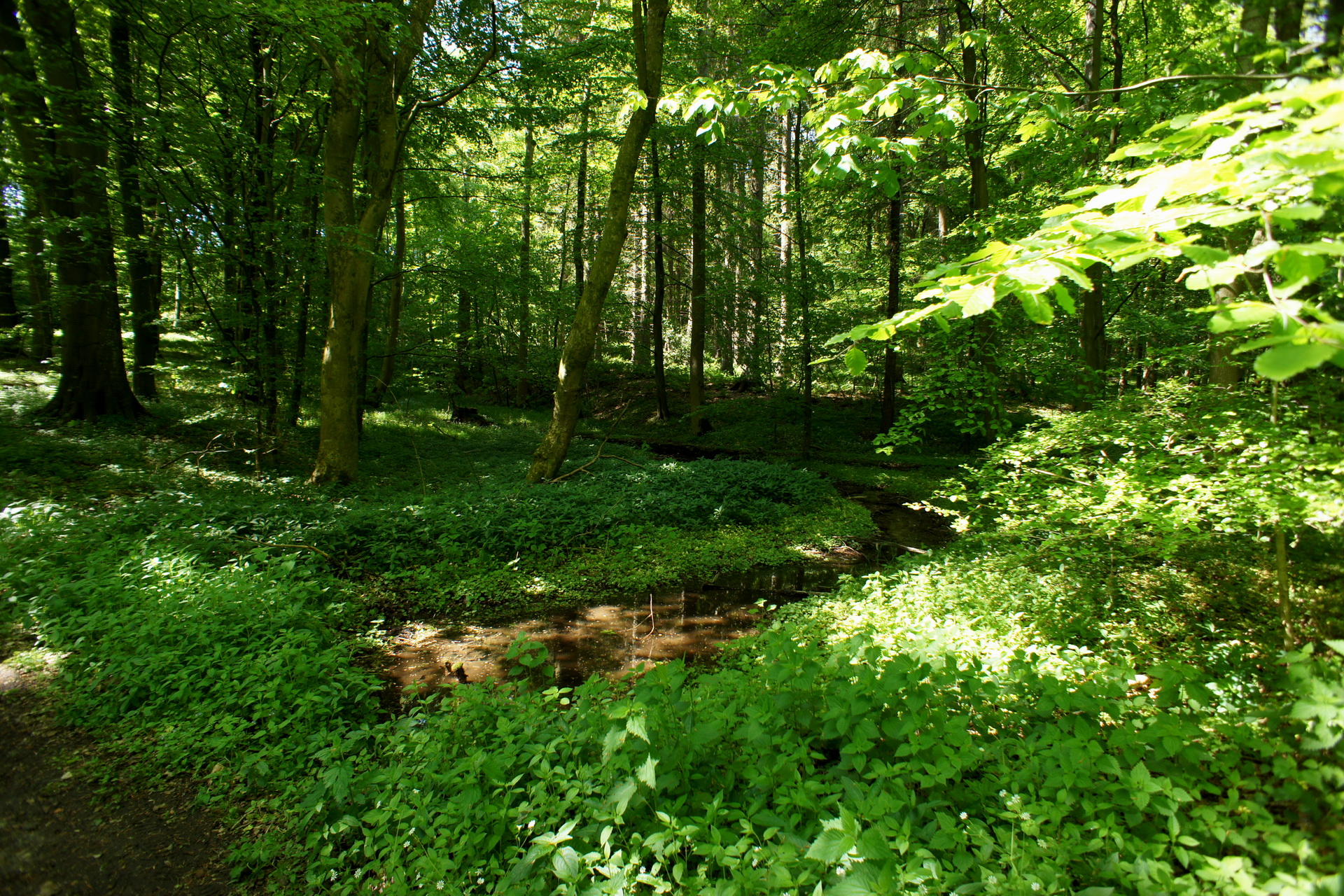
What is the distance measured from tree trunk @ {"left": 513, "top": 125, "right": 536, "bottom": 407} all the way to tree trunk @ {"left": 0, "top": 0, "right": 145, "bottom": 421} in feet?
21.6

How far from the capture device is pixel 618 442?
15773 mm

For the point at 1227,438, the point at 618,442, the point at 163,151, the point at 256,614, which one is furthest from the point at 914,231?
the point at 256,614

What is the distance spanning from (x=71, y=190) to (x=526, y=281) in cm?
769

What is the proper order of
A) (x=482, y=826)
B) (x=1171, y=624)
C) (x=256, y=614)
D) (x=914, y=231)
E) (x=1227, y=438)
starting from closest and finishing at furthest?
(x=482, y=826), (x=1227, y=438), (x=1171, y=624), (x=256, y=614), (x=914, y=231)

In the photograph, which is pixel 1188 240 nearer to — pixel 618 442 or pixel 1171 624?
pixel 1171 624

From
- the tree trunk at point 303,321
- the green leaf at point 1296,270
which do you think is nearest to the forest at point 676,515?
the green leaf at point 1296,270

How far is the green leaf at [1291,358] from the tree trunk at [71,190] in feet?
33.8

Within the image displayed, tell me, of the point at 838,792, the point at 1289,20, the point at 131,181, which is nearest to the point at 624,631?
the point at 838,792

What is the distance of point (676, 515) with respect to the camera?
29.4 ft

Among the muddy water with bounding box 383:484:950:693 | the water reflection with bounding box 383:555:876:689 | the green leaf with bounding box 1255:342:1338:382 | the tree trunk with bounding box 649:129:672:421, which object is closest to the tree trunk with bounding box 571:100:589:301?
the tree trunk with bounding box 649:129:672:421

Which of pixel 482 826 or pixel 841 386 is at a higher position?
pixel 841 386

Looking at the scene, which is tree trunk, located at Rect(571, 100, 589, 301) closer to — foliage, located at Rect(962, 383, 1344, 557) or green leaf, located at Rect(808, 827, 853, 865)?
foliage, located at Rect(962, 383, 1344, 557)

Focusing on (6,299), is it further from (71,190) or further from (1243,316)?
(1243,316)

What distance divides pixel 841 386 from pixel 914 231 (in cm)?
567
